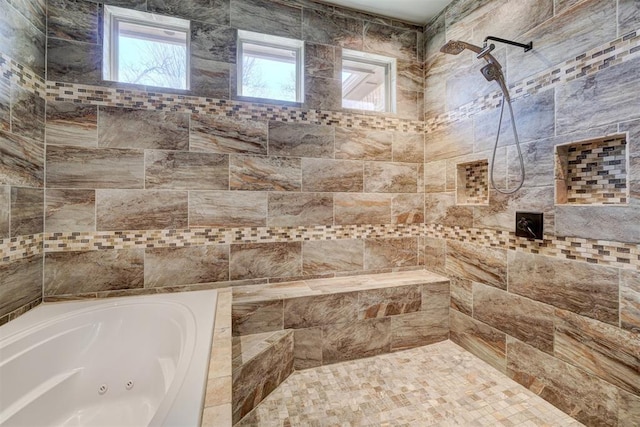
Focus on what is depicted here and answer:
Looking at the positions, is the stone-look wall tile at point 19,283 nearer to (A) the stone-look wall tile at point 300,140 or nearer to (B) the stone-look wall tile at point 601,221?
(A) the stone-look wall tile at point 300,140

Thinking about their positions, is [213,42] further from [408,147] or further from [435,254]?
[435,254]

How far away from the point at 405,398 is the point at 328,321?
0.64 meters

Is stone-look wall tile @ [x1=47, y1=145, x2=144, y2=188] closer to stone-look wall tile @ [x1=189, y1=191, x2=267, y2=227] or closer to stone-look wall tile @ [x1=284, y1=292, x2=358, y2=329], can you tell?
stone-look wall tile @ [x1=189, y1=191, x2=267, y2=227]

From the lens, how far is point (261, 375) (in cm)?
157

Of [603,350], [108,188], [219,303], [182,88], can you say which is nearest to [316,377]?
[219,303]

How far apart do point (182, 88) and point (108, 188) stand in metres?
0.87

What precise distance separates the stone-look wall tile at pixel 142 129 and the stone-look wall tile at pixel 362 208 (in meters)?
1.26

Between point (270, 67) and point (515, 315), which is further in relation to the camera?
point (270, 67)

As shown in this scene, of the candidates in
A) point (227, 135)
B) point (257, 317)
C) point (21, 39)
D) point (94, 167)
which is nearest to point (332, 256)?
point (257, 317)

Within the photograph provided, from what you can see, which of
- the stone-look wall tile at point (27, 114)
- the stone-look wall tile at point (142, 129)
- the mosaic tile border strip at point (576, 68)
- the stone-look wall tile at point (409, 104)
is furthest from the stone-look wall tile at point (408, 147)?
the stone-look wall tile at point (27, 114)

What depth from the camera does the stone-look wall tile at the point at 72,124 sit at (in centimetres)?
179

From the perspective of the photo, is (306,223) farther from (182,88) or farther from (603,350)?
(603,350)

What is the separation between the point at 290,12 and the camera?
2.21 meters

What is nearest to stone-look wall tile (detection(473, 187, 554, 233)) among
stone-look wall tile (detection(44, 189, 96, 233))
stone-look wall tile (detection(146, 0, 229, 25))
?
stone-look wall tile (detection(146, 0, 229, 25))
